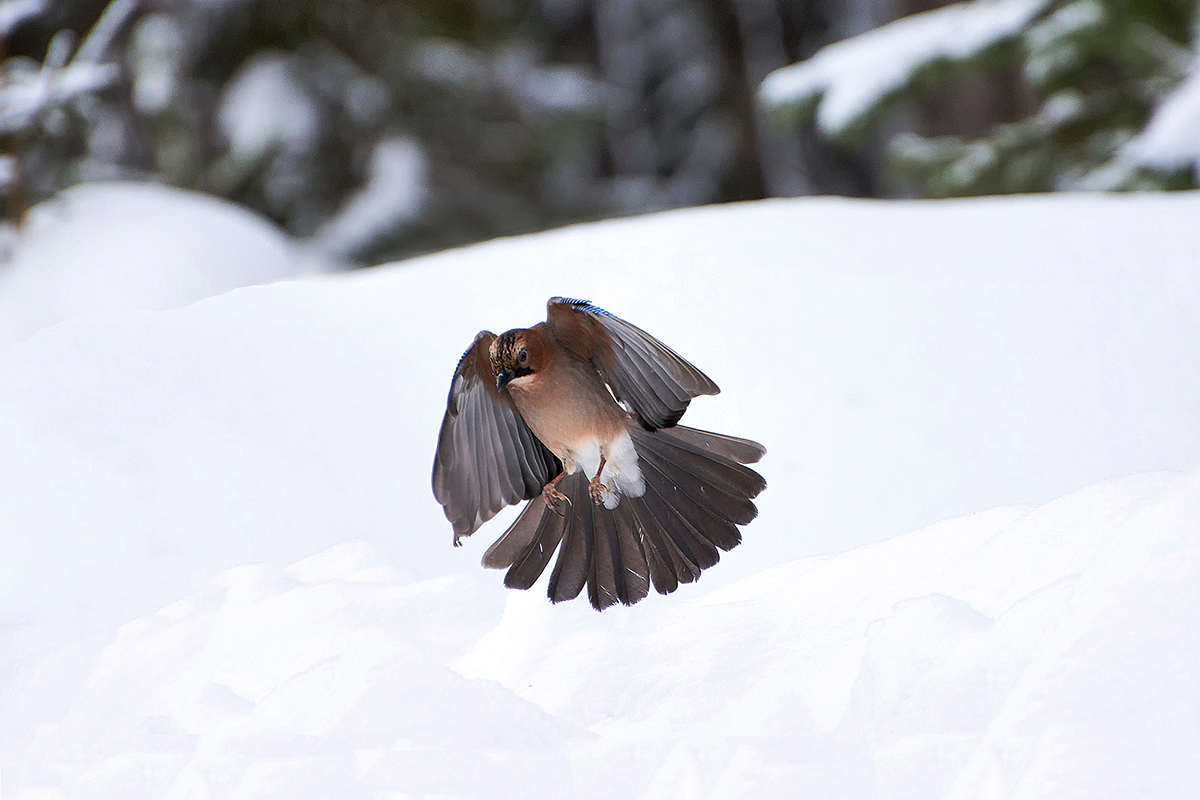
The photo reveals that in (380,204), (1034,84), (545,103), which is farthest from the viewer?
(545,103)

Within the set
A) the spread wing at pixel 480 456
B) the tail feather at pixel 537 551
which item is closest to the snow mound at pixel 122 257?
the spread wing at pixel 480 456

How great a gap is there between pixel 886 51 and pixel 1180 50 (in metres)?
1.29

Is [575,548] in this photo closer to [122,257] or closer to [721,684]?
[721,684]

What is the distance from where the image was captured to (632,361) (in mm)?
1877

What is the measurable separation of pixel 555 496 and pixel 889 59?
11.5 ft

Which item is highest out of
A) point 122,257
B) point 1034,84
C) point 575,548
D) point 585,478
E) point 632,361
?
point 122,257

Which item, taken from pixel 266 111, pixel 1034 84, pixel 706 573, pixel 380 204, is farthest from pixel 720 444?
pixel 266 111

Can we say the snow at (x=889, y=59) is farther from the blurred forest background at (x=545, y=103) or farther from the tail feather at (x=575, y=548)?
the tail feather at (x=575, y=548)

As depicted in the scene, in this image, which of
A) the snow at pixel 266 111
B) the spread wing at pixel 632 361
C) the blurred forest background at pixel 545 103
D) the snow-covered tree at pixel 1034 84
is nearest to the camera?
the spread wing at pixel 632 361

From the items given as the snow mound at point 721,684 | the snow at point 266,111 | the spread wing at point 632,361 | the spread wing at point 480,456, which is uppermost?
the snow at point 266,111

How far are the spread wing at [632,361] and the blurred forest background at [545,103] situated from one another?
300 cm

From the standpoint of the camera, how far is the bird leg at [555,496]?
212 cm

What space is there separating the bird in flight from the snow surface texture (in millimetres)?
90

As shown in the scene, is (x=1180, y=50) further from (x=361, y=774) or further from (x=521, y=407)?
(x=361, y=774)
